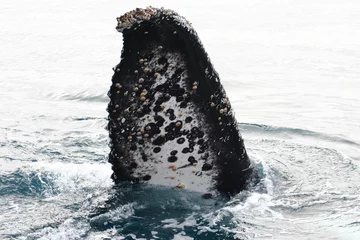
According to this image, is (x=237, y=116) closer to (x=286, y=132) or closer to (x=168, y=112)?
(x=286, y=132)

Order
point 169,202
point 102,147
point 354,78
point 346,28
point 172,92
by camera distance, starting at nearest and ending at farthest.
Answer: point 172,92
point 169,202
point 102,147
point 354,78
point 346,28

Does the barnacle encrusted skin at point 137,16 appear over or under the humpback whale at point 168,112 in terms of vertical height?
over

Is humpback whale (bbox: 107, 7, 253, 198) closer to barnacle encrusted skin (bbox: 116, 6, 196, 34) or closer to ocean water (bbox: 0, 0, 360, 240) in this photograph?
barnacle encrusted skin (bbox: 116, 6, 196, 34)

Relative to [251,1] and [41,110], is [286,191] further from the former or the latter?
[251,1]

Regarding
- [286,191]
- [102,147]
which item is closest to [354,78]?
[102,147]

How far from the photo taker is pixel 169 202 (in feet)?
21.9

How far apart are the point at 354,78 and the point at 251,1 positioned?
472 inches

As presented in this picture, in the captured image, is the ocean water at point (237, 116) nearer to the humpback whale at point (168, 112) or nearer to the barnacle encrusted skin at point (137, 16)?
the humpback whale at point (168, 112)

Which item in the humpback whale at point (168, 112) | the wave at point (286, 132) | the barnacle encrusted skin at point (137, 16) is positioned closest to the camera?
the barnacle encrusted skin at point (137, 16)

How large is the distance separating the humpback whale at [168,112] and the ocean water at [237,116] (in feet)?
0.81

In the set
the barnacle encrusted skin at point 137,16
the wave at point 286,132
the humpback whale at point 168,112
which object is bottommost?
the wave at point 286,132

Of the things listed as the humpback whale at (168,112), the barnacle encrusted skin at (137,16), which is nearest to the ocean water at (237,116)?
the humpback whale at (168,112)

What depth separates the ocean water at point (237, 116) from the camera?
6.57 m

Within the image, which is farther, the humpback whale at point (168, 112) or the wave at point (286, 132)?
the wave at point (286, 132)
